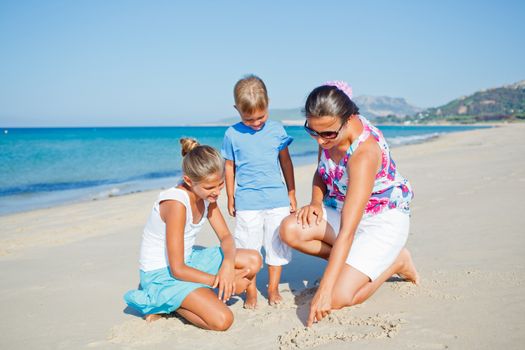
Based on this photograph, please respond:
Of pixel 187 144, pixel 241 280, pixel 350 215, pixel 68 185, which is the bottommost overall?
pixel 68 185

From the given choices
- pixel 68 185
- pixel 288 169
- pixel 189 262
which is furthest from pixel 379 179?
pixel 68 185

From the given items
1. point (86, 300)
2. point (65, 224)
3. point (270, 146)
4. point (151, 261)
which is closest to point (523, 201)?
point (270, 146)

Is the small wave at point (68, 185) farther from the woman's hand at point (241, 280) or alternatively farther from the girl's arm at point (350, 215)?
the girl's arm at point (350, 215)

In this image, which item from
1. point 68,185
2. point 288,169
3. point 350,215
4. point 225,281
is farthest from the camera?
point 68,185

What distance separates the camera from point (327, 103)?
271 cm

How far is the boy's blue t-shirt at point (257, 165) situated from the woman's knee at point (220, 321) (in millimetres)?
1086

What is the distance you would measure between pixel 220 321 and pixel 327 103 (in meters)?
1.61

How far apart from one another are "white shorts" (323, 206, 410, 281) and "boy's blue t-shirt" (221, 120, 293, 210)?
851mm

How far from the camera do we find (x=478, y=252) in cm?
363

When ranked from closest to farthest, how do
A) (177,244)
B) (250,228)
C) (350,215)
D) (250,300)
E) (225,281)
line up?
(350,215)
(177,244)
(225,281)
(250,300)
(250,228)

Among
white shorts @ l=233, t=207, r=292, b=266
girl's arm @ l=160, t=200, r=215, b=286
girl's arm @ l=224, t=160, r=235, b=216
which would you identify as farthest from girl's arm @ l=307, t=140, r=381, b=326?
girl's arm @ l=224, t=160, r=235, b=216

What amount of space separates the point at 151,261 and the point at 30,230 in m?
4.27

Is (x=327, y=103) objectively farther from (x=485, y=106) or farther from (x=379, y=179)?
(x=485, y=106)

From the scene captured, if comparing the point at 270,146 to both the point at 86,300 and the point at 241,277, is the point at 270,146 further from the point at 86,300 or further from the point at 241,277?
the point at 86,300
